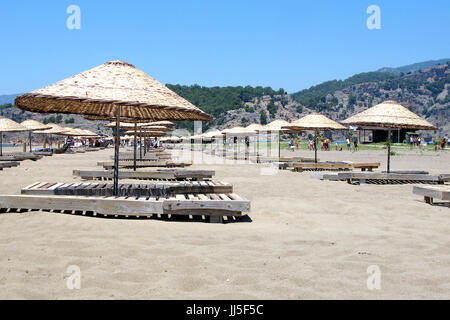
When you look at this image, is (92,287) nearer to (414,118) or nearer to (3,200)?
(3,200)

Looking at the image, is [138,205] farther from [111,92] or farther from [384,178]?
[384,178]

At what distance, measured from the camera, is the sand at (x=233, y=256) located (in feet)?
10.2

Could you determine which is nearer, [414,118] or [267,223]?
[267,223]

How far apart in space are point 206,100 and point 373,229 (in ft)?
597

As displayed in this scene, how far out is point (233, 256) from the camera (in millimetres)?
4016

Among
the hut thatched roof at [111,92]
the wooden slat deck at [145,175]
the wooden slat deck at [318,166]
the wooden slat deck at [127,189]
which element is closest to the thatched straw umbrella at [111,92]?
the hut thatched roof at [111,92]

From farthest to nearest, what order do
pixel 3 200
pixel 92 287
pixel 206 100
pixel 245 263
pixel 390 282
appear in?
pixel 206 100, pixel 3 200, pixel 245 263, pixel 390 282, pixel 92 287

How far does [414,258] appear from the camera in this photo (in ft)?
13.4

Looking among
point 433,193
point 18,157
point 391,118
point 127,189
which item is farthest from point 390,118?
point 18,157

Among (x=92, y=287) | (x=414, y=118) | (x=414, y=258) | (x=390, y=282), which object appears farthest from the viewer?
(x=414, y=118)

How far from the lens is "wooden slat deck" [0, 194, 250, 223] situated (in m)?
5.53

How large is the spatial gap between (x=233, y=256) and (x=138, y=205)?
2.04 metres
